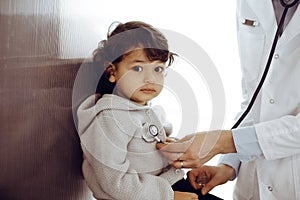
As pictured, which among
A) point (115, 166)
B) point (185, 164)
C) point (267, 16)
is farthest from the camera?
point (267, 16)

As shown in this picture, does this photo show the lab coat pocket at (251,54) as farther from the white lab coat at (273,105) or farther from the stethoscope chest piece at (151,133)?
the stethoscope chest piece at (151,133)

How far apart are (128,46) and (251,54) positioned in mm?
377

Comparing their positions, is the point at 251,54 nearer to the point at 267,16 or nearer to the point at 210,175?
the point at 267,16

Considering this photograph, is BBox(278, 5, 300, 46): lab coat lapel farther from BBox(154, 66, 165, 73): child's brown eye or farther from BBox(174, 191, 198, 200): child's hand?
BBox(174, 191, 198, 200): child's hand

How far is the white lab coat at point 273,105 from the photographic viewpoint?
0.96 m

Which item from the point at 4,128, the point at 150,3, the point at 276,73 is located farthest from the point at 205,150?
the point at 4,128

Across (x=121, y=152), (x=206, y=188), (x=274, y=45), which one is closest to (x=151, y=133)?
(x=121, y=152)

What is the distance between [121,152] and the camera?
81 centimetres

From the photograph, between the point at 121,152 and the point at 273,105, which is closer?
the point at 121,152

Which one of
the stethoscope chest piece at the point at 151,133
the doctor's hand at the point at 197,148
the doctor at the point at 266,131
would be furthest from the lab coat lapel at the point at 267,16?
the stethoscope chest piece at the point at 151,133

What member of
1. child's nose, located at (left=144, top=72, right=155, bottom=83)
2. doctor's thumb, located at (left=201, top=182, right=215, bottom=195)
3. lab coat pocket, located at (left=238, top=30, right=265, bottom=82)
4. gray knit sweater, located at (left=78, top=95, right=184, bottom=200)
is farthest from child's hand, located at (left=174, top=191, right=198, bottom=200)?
lab coat pocket, located at (left=238, top=30, right=265, bottom=82)

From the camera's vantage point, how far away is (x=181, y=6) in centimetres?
119

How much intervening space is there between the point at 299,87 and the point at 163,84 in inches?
12.2

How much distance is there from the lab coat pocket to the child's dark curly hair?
269 mm
